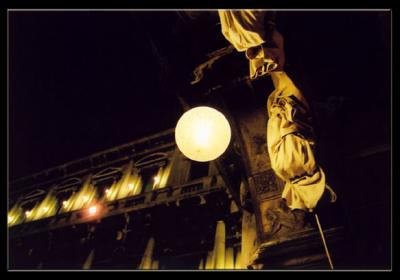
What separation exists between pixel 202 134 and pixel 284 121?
116cm

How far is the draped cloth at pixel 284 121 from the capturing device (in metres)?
4.05

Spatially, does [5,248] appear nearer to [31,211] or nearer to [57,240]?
[57,240]

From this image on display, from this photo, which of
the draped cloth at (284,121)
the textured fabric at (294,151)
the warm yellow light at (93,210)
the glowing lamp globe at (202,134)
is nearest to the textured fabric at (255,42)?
the draped cloth at (284,121)

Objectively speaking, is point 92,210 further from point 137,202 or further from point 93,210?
point 137,202

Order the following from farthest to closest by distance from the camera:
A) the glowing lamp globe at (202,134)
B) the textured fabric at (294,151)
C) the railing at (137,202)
→ 1. the railing at (137,202)
2. the glowing lamp globe at (202,134)
3. the textured fabric at (294,151)

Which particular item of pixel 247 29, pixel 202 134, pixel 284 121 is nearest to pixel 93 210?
pixel 202 134

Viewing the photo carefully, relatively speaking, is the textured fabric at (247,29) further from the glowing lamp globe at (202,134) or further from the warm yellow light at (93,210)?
the warm yellow light at (93,210)

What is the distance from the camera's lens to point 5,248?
3.49 meters

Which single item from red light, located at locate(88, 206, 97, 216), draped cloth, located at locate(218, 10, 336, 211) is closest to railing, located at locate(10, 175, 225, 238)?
red light, located at locate(88, 206, 97, 216)

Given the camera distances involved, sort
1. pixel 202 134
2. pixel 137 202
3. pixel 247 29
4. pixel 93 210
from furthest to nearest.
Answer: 1. pixel 93 210
2. pixel 137 202
3. pixel 247 29
4. pixel 202 134

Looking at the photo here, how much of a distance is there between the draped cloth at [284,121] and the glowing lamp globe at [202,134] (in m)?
0.72

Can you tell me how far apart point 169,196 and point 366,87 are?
31.6ft

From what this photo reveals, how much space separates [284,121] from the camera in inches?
176
